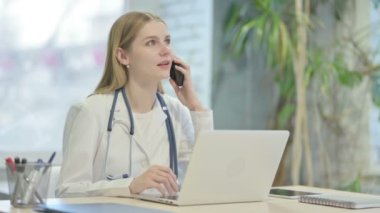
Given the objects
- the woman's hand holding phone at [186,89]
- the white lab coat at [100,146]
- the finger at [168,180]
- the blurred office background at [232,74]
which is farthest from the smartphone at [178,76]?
the blurred office background at [232,74]

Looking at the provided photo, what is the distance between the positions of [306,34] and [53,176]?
2.33 meters

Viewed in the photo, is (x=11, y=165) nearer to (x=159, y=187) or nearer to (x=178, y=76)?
(x=159, y=187)

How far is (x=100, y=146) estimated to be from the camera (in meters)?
2.31

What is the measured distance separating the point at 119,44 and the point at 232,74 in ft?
6.66

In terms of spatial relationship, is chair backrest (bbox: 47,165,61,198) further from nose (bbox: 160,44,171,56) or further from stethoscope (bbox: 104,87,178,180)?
nose (bbox: 160,44,171,56)

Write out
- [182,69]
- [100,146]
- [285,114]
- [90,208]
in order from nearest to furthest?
[90,208]
[100,146]
[182,69]
[285,114]

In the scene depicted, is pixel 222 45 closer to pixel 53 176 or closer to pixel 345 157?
pixel 345 157

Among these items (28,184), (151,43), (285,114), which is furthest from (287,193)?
(285,114)

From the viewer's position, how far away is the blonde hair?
2439mm

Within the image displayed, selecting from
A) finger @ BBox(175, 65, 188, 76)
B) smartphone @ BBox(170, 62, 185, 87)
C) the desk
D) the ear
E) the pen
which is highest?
the ear

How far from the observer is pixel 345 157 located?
13.9ft

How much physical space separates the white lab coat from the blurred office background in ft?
4.22

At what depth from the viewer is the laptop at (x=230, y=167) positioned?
69.3 inches

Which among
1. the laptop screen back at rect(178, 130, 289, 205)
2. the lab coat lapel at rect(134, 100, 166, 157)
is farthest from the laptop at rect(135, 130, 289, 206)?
the lab coat lapel at rect(134, 100, 166, 157)
